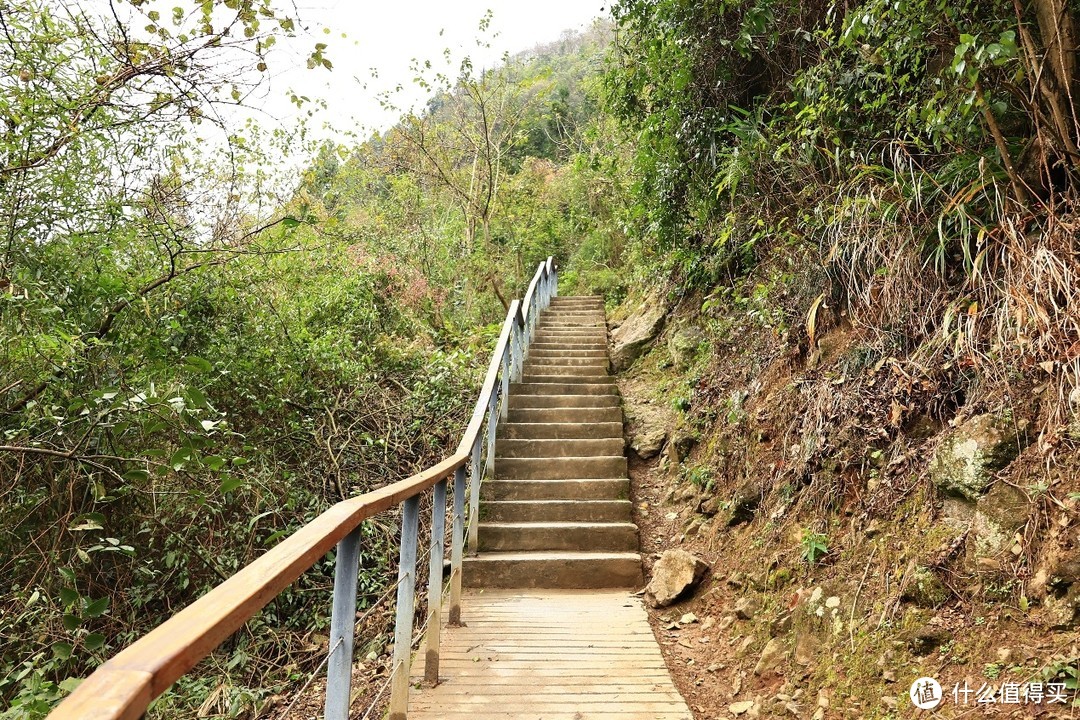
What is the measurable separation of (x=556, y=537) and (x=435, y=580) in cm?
199

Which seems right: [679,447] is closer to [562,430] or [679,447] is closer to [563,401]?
[562,430]

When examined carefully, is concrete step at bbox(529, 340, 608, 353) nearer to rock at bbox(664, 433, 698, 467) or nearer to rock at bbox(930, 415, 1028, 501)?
rock at bbox(664, 433, 698, 467)

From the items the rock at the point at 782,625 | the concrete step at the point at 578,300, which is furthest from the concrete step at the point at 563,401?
the concrete step at the point at 578,300

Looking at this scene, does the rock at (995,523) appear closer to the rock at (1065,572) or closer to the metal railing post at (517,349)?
the rock at (1065,572)

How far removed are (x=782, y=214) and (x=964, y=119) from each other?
1782mm

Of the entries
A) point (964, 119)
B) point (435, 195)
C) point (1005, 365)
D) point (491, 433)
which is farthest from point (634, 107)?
point (435, 195)

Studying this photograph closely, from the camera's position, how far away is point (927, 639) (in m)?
2.25

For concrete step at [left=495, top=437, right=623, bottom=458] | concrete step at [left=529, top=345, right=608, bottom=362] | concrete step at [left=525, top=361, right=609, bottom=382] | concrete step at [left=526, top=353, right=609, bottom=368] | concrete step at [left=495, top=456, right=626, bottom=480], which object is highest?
concrete step at [left=529, top=345, right=608, bottom=362]

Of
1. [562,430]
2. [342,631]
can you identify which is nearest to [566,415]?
[562,430]

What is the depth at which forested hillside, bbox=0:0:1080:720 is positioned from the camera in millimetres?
2361

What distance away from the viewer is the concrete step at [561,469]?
562cm

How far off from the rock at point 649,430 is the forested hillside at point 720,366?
0.19 ft

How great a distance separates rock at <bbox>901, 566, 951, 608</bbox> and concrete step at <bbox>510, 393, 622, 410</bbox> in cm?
448

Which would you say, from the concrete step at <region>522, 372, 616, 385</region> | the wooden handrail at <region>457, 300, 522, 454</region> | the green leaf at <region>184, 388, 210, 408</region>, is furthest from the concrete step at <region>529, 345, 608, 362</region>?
the green leaf at <region>184, 388, 210, 408</region>
